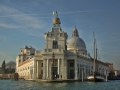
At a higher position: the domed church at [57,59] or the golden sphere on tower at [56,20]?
the golden sphere on tower at [56,20]

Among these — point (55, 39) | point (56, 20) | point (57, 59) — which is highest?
point (56, 20)

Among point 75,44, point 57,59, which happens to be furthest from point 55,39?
point 75,44

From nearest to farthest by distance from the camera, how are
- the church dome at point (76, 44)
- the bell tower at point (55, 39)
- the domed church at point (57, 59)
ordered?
the domed church at point (57, 59) < the bell tower at point (55, 39) < the church dome at point (76, 44)

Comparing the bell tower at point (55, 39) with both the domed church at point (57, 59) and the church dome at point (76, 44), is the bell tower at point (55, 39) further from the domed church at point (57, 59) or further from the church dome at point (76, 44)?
the church dome at point (76, 44)

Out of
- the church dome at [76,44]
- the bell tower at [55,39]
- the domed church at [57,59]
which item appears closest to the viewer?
the domed church at [57,59]

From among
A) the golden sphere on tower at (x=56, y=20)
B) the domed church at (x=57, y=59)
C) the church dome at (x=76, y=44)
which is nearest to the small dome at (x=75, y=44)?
the church dome at (x=76, y=44)

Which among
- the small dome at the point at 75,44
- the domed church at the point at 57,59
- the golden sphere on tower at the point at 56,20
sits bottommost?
the domed church at the point at 57,59

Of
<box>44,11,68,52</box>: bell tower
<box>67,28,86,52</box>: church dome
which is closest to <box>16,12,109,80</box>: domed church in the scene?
<box>44,11,68,52</box>: bell tower

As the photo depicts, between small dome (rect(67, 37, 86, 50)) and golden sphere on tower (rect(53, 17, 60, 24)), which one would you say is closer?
golden sphere on tower (rect(53, 17, 60, 24))

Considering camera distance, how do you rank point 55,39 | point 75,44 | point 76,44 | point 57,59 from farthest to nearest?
1. point 76,44
2. point 75,44
3. point 55,39
4. point 57,59

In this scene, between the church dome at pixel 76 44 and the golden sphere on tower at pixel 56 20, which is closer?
the golden sphere on tower at pixel 56 20

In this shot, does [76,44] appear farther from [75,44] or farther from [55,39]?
[55,39]

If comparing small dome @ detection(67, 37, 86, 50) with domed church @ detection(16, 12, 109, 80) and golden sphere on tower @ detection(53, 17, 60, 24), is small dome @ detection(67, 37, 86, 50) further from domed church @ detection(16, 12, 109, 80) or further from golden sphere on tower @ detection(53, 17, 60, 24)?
golden sphere on tower @ detection(53, 17, 60, 24)

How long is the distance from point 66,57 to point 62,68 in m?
3.22
